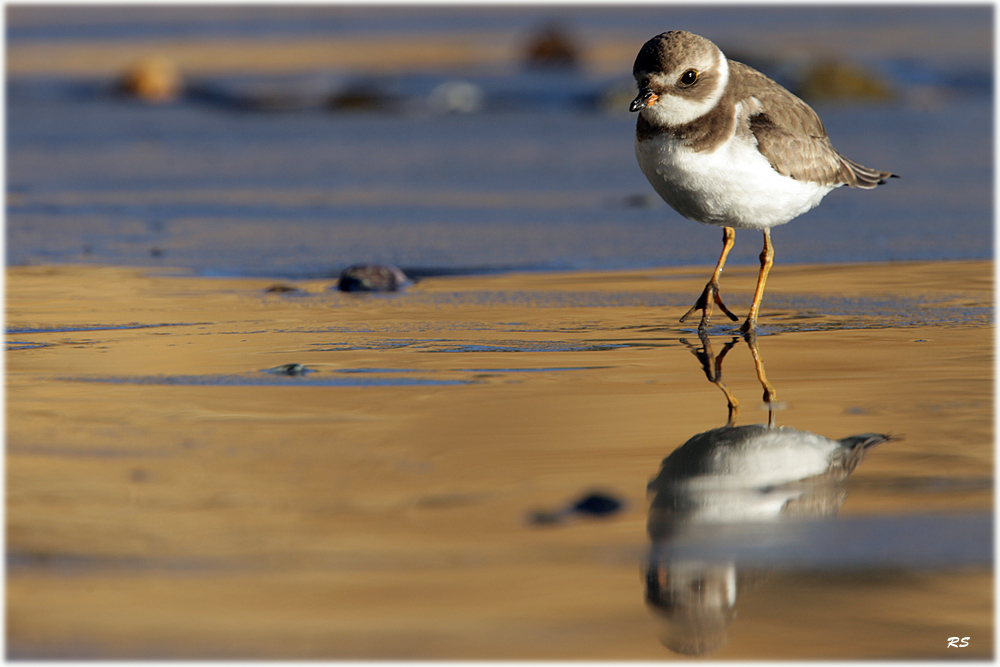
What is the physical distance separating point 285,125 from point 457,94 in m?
2.36

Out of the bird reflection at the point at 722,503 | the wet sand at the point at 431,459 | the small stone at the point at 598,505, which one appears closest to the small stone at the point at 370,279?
the wet sand at the point at 431,459

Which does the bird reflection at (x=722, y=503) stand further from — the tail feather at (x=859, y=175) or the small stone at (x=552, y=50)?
the small stone at (x=552, y=50)

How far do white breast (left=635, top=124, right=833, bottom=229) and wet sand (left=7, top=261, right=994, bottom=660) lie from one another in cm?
47

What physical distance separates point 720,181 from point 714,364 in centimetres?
70

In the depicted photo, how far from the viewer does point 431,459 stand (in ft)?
10.7

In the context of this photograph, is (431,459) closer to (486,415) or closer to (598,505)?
(486,415)

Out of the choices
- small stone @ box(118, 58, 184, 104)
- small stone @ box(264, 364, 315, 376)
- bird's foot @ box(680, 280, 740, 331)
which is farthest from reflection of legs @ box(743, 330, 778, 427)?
small stone @ box(118, 58, 184, 104)

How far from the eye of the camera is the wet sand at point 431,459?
7.81 feet

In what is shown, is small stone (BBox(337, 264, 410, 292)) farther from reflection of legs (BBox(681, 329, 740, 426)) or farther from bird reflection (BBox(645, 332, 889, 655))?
bird reflection (BBox(645, 332, 889, 655))

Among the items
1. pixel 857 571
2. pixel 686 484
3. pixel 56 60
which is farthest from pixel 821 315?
pixel 56 60

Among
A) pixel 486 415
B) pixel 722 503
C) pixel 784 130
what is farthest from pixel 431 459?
pixel 784 130

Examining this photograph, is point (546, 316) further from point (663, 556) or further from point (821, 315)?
point (663, 556)

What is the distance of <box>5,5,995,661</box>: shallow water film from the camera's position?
243cm

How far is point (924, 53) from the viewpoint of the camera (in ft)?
53.9
